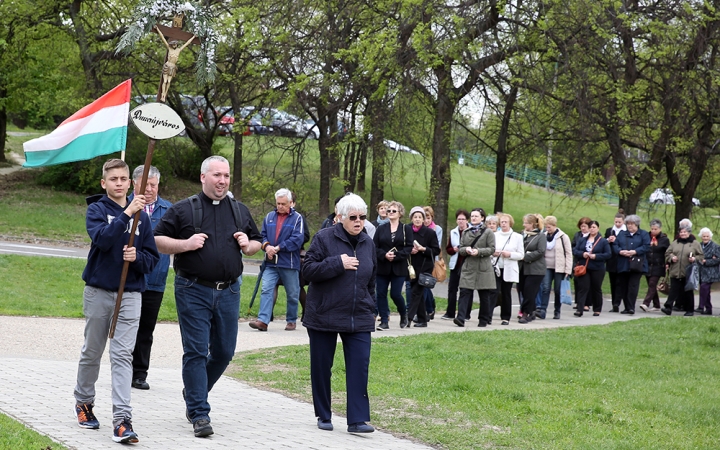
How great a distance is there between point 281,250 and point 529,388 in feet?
15.6

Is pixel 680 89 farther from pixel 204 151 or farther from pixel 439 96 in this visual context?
pixel 204 151

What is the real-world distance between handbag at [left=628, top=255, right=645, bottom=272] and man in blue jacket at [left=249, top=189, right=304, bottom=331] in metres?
8.37

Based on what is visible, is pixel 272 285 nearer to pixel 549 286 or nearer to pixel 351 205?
pixel 351 205

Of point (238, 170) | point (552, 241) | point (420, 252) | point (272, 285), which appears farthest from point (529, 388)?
point (238, 170)

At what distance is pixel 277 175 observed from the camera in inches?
1040

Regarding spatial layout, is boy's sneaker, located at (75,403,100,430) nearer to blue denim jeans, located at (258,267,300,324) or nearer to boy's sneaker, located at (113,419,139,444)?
boy's sneaker, located at (113,419,139,444)

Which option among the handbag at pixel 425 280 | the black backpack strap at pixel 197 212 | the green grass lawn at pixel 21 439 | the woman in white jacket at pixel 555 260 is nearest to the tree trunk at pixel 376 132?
the woman in white jacket at pixel 555 260

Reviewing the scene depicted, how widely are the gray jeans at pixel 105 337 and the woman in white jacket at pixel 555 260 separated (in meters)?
11.7

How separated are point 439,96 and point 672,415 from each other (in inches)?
608

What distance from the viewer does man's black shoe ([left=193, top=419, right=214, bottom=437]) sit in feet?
21.7

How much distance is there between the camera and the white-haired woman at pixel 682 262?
19281 millimetres

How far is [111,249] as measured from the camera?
21.9ft

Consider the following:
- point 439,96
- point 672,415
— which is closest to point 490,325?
point 672,415

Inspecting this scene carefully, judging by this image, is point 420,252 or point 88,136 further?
point 420,252
